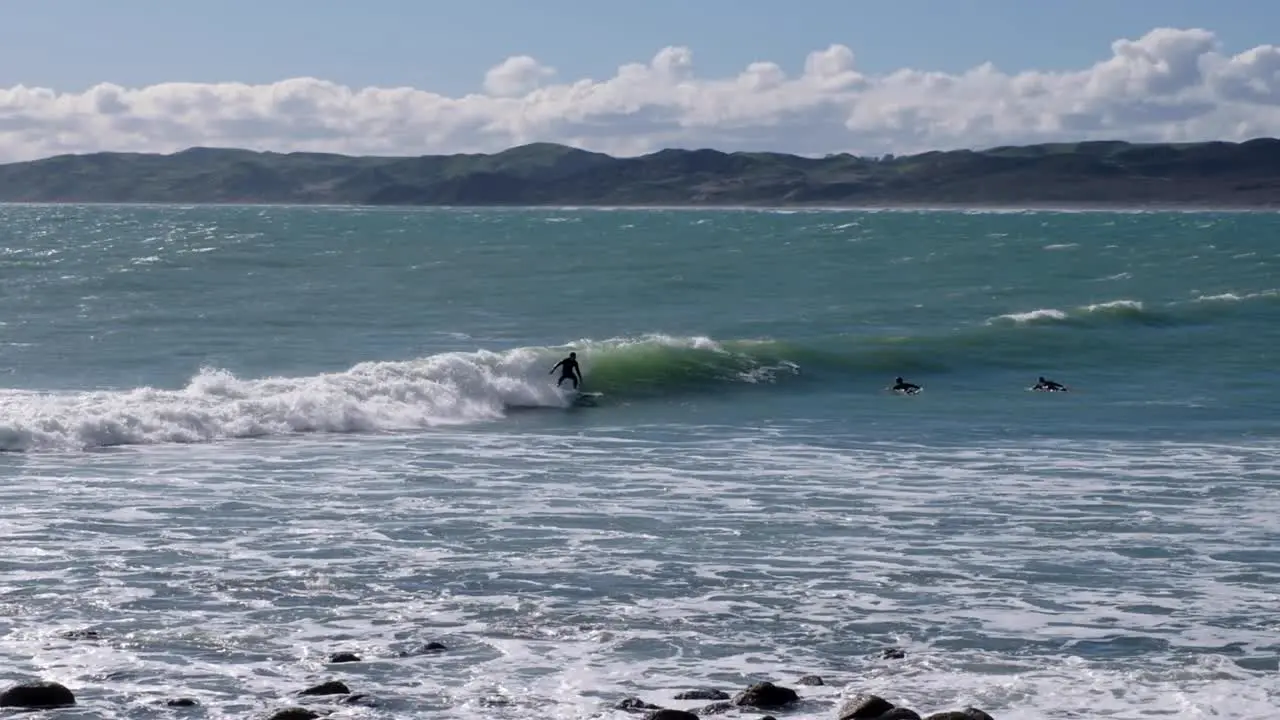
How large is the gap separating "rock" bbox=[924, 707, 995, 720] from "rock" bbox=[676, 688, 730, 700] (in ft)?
5.31

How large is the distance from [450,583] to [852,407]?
1891 cm

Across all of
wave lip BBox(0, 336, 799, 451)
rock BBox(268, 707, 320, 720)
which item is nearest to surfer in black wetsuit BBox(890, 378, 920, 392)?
wave lip BBox(0, 336, 799, 451)

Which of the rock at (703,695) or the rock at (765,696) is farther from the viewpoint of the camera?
the rock at (703,695)

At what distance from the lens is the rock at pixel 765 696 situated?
1264 centimetres

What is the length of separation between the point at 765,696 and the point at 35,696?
17.1ft

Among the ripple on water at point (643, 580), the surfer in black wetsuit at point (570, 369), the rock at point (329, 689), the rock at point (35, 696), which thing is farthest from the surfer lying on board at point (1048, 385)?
the rock at point (35, 696)

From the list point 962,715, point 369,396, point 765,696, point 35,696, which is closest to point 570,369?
point 369,396

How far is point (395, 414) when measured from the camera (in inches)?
1268

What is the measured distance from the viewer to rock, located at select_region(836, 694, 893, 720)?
12.2 metres

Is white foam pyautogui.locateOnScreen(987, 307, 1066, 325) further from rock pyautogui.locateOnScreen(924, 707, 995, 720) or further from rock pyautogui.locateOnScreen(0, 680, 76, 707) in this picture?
rock pyautogui.locateOnScreen(0, 680, 76, 707)

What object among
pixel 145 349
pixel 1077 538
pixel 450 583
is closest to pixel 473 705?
pixel 450 583

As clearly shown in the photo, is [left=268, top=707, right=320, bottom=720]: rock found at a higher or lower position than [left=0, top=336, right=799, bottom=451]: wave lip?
higher

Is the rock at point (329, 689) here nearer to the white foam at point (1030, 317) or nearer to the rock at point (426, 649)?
the rock at point (426, 649)

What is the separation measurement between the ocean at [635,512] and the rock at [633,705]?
0.25 metres
